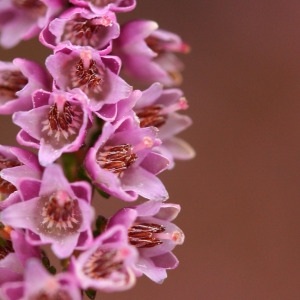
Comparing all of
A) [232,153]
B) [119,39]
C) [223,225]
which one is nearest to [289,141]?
[232,153]

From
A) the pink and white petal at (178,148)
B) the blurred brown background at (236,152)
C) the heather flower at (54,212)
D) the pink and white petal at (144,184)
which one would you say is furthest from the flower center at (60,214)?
the blurred brown background at (236,152)

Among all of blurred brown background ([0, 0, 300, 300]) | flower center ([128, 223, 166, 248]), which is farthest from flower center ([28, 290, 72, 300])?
blurred brown background ([0, 0, 300, 300])

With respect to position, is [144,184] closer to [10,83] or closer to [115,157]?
[115,157]

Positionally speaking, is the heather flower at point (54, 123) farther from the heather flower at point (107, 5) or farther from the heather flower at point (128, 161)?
the heather flower at point (107, 5)

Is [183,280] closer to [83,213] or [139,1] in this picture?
[139,1]

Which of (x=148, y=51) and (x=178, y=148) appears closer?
(x=148, y=51)

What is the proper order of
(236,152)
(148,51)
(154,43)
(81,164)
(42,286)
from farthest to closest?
(236,152) < (154,43) < (148,51) < (81,164) < (42,286)

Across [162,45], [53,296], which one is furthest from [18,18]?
[53,296]

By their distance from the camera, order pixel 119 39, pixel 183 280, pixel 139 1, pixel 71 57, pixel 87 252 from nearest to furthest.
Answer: pixel 87 252
pixel 71 57
pixel 119 39
pixel 183 280
pixel 139 1
